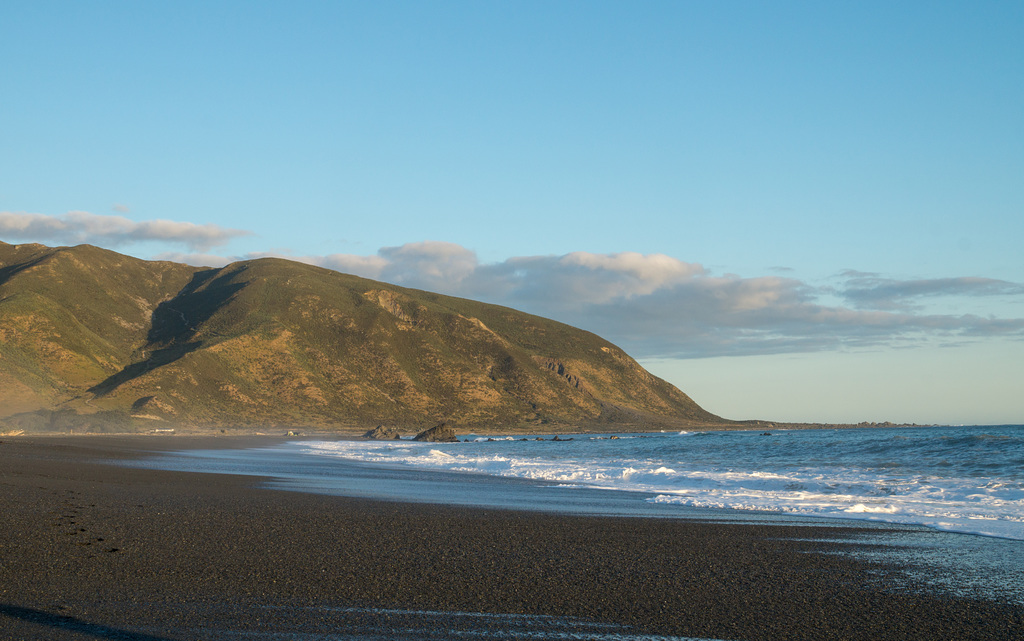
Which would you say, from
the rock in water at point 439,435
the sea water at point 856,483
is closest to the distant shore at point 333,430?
the rock in water at point 439,435

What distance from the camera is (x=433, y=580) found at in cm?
869

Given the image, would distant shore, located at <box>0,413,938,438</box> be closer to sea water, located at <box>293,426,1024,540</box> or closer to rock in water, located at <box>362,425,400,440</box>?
rock in water, located at <box>362,425,400,440</box>

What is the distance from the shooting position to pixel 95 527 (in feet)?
38.2

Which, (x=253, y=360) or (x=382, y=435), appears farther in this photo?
(x=253, y=360)

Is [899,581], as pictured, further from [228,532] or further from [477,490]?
[477,490]

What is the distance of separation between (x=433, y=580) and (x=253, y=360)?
15111cm

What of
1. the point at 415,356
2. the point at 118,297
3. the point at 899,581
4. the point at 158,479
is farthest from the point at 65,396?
the point at 899,581

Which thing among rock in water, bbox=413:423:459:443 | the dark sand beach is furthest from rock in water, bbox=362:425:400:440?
the dark sand beach

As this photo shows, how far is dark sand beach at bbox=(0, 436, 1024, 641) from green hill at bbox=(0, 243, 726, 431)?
101613mm

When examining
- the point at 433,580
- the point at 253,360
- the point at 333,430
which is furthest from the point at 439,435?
the point at 433,580

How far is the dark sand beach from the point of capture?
683cm

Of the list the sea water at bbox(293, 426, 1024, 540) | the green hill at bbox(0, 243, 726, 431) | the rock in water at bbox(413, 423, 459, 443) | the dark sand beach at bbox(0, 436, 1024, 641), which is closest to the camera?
the dark sand beach at bbox(0, 436, 1024, 641)

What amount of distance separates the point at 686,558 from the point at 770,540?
8.31ft

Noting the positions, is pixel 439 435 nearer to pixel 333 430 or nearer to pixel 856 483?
pixel 333 430
